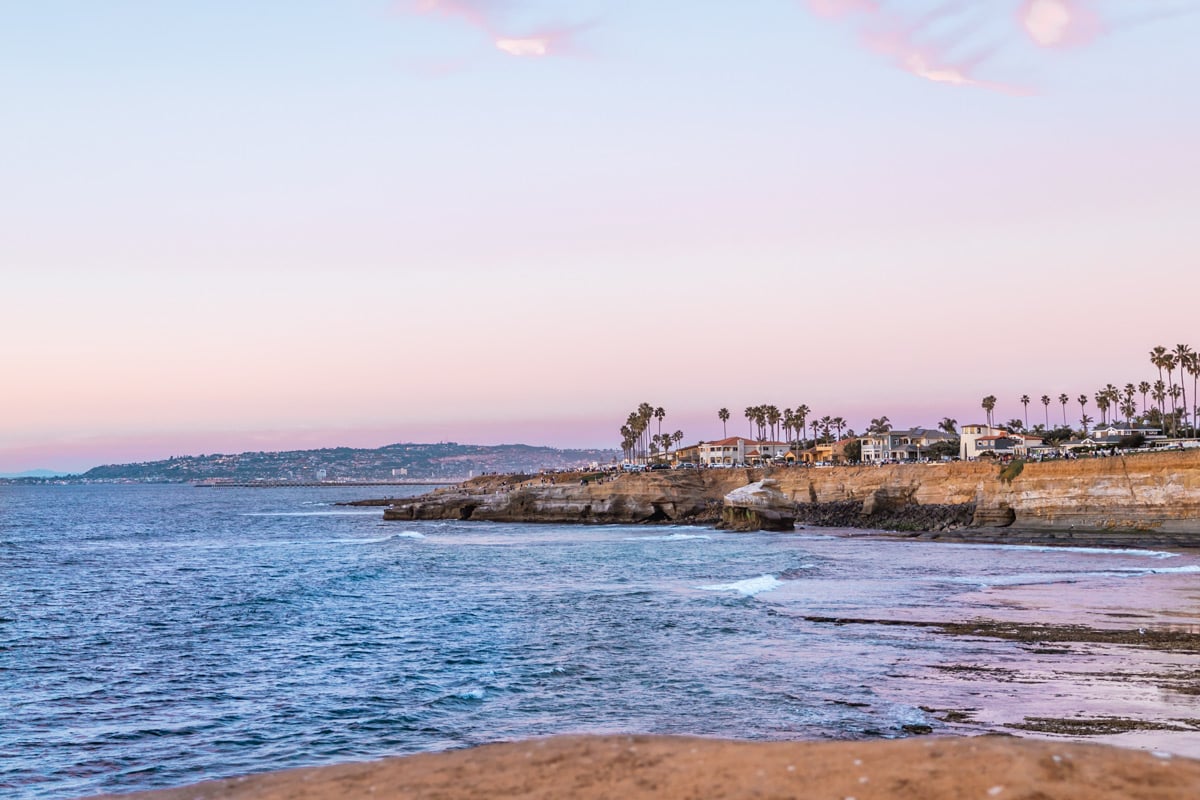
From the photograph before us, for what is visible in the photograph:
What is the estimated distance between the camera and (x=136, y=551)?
77250 mm

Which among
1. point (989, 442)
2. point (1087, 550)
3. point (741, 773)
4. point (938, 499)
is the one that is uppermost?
point (989, 442)

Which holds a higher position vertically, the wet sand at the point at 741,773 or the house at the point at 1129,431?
the house at the point at 1129,431

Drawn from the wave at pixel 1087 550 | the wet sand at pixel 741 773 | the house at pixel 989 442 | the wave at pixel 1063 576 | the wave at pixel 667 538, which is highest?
the house at pixel 989 442

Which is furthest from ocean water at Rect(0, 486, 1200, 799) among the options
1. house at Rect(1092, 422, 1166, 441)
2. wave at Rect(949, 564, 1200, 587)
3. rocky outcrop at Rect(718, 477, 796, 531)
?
house at Rect(1092, 422, 1166, 441)

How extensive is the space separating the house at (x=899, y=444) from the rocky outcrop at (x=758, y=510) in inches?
2110

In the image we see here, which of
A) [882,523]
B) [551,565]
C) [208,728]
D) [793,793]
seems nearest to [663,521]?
[882,523]

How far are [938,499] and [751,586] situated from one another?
2124 inches

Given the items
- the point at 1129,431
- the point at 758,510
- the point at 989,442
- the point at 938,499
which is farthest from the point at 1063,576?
the point at 1129,431

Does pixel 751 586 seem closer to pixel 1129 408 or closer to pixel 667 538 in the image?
pixel 667 538

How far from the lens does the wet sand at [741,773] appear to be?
9781 millimetres

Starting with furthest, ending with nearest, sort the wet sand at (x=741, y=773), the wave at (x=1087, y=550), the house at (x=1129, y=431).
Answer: the house at (x=1129, y=431), the wave at (x=1087, y=550), the wet sand at (x=741, y=773)

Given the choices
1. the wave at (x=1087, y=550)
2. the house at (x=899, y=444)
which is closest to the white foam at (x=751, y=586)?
the wave at (x=1087, y=550)

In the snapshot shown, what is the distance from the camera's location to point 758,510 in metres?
91.6

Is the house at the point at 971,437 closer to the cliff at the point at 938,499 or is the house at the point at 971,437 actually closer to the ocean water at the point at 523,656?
the cliff at the point at 938,499
